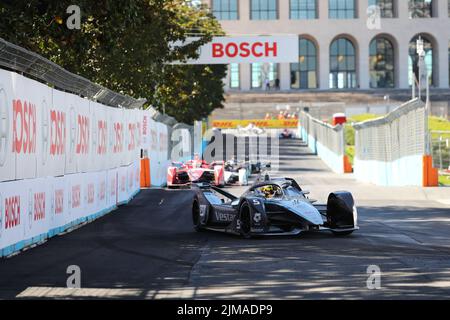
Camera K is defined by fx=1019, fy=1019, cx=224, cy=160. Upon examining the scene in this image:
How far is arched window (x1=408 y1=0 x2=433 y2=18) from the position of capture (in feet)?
428

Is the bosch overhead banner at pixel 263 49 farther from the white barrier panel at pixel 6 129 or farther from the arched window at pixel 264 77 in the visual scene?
the arched window at pixel 264 77

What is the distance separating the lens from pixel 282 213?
17.0m

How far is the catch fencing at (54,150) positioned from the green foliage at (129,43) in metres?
1.19

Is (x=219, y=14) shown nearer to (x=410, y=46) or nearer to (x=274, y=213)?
(x=410, y=46)

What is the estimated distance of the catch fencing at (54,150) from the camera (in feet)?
47.9

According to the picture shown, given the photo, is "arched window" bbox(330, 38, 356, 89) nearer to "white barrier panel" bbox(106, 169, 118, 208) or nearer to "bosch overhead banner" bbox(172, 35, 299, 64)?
"bosch overhead banner" bbox(172, 35, 299, 64)

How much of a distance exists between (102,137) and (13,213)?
919cm

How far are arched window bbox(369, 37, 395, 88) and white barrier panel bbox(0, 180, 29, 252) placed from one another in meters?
118

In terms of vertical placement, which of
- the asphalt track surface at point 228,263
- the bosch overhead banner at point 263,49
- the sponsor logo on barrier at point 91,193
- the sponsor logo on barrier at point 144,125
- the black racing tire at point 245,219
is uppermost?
the bosch overhead banner at point 263,49

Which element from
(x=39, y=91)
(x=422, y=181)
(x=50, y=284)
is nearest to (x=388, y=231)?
(x=39, y=91)

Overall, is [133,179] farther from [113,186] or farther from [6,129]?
[6,129]

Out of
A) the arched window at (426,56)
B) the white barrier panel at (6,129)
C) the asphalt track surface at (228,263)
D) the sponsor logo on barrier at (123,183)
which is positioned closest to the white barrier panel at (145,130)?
the sponsor logo on barrier at (123,183)

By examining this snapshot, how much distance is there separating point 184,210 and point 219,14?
104838mm
